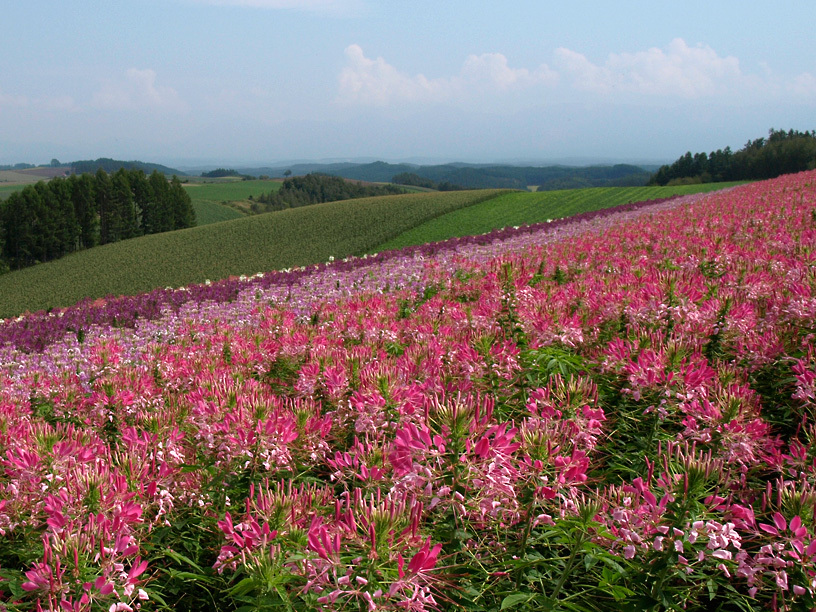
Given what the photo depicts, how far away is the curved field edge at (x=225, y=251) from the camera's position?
104 ft

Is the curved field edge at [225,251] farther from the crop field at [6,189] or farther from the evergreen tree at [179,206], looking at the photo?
the crop field at [6,189]

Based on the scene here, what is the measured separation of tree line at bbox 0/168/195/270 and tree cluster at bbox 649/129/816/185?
224 feet

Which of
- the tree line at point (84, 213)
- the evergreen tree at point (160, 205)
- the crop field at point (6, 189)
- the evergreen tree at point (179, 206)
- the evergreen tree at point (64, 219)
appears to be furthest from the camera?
the crop field at point (6, 189)

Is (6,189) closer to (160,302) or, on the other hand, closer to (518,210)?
(518,210)

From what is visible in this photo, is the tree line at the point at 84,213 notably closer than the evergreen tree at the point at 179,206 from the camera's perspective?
Yes

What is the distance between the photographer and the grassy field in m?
35.5

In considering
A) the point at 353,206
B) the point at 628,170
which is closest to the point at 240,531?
the point at 353,206

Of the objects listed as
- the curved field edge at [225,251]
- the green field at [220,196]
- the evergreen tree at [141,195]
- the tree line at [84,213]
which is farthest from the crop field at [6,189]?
the curved field edge at [225,251]

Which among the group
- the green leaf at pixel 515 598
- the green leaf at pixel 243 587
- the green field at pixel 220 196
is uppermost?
the green field at pixel 220 196

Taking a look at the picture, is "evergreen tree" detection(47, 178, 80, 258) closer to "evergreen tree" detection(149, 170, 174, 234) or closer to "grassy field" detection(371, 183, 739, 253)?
"evergreen tree" detection(149, 170, 174, 234)

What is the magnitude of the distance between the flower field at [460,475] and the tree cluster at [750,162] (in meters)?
70.7

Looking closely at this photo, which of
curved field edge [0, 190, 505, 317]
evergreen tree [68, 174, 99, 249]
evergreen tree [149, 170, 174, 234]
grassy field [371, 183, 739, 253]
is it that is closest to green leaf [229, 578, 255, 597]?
curved field edge [0, 190, 505, 317]

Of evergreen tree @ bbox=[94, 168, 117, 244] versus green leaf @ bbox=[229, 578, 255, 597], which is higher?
evergreen tree @ bbox=[94, 168, 117, 244]

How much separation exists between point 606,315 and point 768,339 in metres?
1.10
